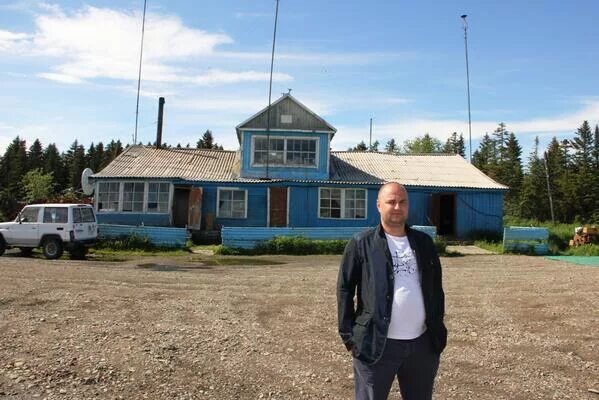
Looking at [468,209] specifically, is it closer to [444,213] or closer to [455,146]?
[444,213]

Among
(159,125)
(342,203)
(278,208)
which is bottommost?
(278,208)

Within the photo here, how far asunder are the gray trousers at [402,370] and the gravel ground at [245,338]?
161 centimetres

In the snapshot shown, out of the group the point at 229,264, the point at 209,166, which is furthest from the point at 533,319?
the point at 209,166

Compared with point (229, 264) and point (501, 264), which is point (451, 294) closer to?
point (501, 264)

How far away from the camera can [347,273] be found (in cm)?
310

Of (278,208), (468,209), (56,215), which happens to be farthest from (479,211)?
(56,215)

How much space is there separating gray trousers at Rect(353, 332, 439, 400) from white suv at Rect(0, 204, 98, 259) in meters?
14.4

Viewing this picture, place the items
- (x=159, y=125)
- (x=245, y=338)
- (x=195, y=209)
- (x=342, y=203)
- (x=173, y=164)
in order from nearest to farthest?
(x=245, y=338), (x=195, y=209), (x=342, y=203), (x=173, y=164), (x=159, y=125)

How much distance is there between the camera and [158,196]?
21891mm

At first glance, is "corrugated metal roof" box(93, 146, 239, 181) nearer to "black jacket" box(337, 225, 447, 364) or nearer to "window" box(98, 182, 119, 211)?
"window" box(98, 182, 119, 211)

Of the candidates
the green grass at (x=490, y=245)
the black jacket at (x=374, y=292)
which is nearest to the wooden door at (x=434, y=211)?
the green grass at (x=490, y=245)

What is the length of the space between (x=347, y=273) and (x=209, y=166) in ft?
71.7

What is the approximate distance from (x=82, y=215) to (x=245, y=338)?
1136 centimetres

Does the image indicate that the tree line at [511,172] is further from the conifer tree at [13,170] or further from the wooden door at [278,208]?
the wooden door at [278,208]
